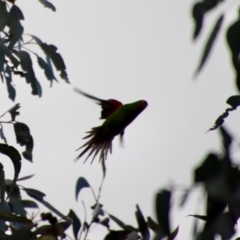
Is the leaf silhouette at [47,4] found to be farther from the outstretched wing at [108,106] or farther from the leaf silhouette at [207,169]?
the leaf silhouette at [207,169]

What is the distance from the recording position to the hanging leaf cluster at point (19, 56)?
1.90 metres

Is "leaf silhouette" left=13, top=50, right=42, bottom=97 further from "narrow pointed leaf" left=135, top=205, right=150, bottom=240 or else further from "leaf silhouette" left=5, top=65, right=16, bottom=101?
"narrow pointed leaf" left=135, top=205, right=150, bottom=240

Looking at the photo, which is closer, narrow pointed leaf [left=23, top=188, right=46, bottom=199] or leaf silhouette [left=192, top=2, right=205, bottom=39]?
leaf silhouette [left=192, top=2, right=205, bottom=39]

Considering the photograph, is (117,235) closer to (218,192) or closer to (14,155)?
(14,155)

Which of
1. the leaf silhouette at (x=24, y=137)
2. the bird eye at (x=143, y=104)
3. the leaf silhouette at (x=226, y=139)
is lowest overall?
the leaf silhouette at (x=226, y=139)

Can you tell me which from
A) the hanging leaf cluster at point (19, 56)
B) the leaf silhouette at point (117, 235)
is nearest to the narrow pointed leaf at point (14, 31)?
the hanging leaf cluster at point (19, 56)

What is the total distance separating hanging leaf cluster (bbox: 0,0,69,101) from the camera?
190 cm

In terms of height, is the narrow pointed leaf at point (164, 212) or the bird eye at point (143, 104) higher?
the bird eye at point (143, 104)

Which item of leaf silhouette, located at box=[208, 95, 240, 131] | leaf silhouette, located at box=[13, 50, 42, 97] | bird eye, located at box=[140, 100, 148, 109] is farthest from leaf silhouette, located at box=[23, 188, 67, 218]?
leaf silhouette, located at box=[208, 95, 240, 131]

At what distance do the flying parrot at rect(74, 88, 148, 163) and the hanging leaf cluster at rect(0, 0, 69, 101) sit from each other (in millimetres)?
504

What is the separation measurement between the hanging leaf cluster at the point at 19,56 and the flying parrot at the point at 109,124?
1.65 ft

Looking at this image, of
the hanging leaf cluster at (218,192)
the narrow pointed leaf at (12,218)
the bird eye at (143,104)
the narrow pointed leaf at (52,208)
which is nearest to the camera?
the hanging leaf cluster at (218,192)

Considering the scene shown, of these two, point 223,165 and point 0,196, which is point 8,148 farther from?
point 223,165

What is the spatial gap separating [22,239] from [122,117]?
33 cm
